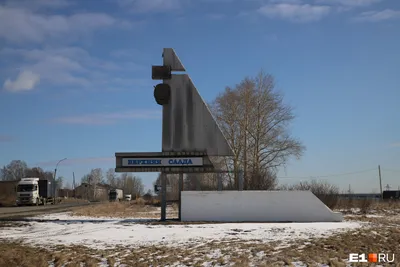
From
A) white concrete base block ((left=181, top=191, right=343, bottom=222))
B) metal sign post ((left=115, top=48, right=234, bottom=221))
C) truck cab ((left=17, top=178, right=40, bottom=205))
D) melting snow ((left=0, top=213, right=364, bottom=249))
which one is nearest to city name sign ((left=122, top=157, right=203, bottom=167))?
metal sign post ((left=115, top=48, right=234, bottom=221))

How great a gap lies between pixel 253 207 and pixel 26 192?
4568 cm

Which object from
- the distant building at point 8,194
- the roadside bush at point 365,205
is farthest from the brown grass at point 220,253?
the distant building at point 8,194

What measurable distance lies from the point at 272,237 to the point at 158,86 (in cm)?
1110

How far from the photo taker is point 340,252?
1166cm

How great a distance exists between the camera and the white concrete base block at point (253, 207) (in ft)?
67.9

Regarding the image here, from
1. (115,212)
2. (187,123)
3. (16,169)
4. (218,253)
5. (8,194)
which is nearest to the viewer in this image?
(218,253)

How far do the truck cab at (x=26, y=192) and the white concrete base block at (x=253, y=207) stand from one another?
43.8m

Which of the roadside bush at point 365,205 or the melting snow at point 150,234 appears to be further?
the roadside bush at point 365,205

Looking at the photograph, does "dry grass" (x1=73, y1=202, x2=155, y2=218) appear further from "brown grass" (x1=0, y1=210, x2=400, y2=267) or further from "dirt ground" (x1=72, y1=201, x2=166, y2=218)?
"brown grass" (x1=0, y1=210, x2=400, y2=267)

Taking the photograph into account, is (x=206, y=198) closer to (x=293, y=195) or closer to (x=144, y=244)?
(x=293, y=195)

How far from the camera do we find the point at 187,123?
2262 cm

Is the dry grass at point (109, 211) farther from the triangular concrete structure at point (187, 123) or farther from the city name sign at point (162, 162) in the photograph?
the triangular concrete structure at point (187, 123)

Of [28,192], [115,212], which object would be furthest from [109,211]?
[28,192]

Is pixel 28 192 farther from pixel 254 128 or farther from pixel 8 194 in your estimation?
pixel 254 128
